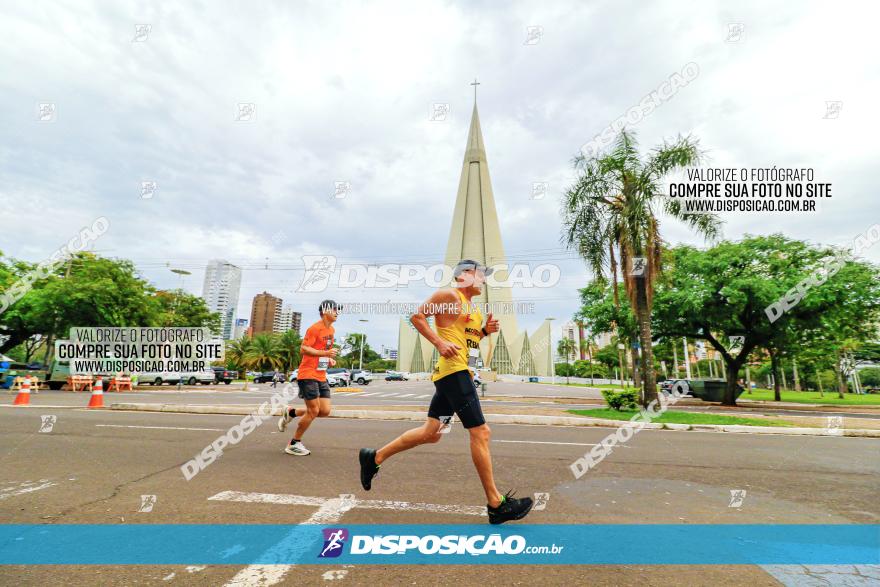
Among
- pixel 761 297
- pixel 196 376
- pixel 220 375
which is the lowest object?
pixel 220 375

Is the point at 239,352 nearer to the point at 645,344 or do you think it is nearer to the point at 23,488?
the point at 645,344

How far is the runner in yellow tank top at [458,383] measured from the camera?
9.89ft

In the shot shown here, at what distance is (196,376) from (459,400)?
1421 inches

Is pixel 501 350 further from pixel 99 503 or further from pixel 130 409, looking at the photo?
pixel 99 503

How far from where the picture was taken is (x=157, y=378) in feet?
99.9

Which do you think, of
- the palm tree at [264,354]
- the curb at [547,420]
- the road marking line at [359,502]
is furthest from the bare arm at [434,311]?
the palm tree at [264,354]

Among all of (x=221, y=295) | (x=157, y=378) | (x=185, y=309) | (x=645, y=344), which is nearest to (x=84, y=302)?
(x=157, y=378)

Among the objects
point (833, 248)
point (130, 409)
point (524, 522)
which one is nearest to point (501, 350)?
point (833, 248)

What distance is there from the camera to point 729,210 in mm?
13367

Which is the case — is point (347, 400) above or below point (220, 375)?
below

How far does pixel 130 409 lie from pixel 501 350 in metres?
83.5

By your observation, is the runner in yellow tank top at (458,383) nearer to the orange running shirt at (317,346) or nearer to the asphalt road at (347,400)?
the orange running shirt at (317,346)

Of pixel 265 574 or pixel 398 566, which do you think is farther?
pixel 398 566

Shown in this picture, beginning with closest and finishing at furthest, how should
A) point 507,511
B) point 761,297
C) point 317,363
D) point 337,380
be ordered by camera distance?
point 507,511, point 317,363, point 761,297, point 337,380
